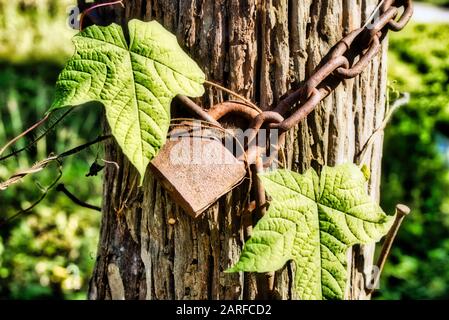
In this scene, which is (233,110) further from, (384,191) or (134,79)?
(384,191)

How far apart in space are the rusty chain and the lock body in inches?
4.9

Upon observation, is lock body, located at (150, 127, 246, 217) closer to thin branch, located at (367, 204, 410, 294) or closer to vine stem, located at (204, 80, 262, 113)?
vine stem, located at (204, 80, 262, 113)

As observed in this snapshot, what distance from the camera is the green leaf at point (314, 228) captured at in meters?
1.47

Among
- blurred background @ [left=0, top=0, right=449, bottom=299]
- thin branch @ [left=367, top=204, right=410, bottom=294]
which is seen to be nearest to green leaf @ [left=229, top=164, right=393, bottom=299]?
thin branch @ [left=367, top=204, right=410, bottom=294]

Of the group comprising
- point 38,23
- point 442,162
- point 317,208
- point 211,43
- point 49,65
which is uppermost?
point 38,23

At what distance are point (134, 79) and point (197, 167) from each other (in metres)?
0.27

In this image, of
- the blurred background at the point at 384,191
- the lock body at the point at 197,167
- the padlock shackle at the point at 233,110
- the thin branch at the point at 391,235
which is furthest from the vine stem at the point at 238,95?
the blurred background at the point at 384,191

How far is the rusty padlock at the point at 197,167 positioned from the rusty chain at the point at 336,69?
0.40 feet

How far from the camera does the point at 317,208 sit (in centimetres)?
152

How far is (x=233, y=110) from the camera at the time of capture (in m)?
1.56

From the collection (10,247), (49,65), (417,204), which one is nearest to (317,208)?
(10,247)

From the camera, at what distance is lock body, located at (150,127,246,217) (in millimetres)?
1501
